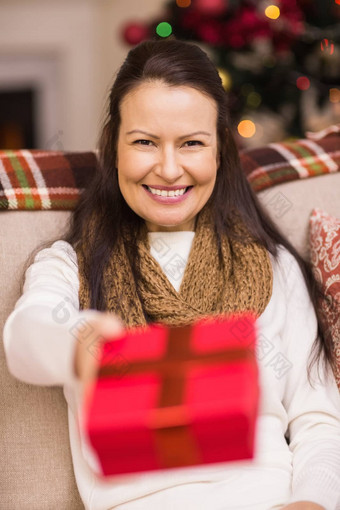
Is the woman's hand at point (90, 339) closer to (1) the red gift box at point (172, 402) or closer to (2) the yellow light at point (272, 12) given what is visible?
(1) the red gift box at point (172, 402)

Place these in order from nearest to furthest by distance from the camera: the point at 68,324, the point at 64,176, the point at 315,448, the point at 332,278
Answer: the point at 68,324 → the point at 315,448 → the point at 332,278 → the point at 64,176

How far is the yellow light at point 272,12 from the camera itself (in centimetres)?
214

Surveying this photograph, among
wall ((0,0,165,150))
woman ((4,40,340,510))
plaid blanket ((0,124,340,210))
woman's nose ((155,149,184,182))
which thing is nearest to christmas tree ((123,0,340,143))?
plaid blanket ((0,124,340,210))

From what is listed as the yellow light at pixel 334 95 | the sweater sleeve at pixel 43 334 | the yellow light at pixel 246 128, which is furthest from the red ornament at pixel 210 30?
the sweater sleeve at pixel 43 334

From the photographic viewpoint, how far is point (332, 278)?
118 centimetres

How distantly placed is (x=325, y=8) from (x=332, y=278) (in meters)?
1.40

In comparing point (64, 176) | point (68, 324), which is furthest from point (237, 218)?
point (68, 324)

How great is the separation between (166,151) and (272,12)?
1323mm

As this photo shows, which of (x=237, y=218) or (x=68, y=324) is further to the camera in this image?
(x=237, y=218)

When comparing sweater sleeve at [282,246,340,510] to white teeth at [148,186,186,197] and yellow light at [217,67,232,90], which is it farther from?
yellow light at [217,67,232,90]

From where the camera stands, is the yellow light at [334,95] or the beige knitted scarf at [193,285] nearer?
the beige knitted scarf at [193,285]

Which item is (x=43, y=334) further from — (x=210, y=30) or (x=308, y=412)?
(x=210, y=30)

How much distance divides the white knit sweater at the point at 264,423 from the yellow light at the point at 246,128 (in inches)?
48.4

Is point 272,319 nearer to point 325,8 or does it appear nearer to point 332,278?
point 332,278
